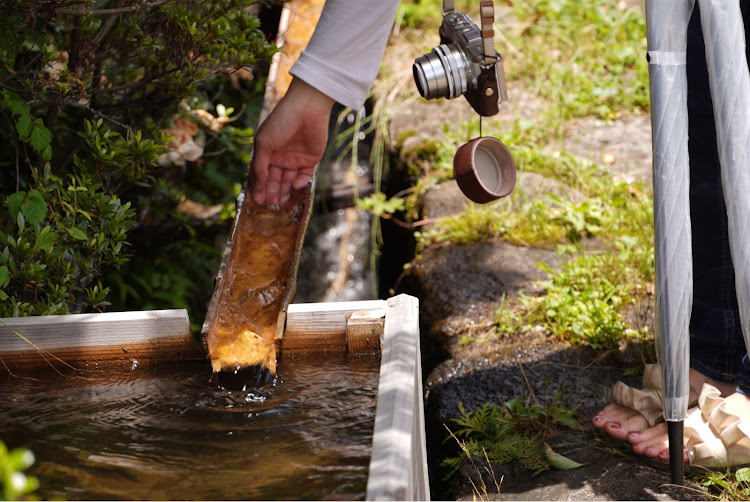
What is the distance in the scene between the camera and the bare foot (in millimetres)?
2184

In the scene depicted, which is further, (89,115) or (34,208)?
(89,115)

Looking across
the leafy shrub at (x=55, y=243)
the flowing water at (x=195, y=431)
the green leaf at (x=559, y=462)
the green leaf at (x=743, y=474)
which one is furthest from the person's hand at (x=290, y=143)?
the green leaf at (x=743, y=474)

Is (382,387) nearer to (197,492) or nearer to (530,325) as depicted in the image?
(197,492)

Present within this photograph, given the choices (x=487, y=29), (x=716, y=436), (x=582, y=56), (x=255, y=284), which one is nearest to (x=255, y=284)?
(x=255, y=284)

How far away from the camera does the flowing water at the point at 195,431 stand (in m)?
1.42

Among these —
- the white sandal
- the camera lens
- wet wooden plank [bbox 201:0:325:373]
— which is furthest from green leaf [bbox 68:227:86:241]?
the white sandal

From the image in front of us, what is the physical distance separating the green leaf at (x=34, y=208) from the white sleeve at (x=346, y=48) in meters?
0.81

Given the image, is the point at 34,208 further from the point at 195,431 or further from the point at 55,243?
the point at 195,431

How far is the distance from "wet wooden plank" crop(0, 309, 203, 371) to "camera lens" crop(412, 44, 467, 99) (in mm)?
981

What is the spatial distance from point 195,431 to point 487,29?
1.35 meters

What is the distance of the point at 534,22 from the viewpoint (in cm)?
552

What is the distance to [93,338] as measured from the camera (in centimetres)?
192

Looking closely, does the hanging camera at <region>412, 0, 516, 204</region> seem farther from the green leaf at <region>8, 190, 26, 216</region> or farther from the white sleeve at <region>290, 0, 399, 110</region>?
the green leaf at <region>8, 190, 26, 216</region>

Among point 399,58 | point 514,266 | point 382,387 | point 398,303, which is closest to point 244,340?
point 398,303
